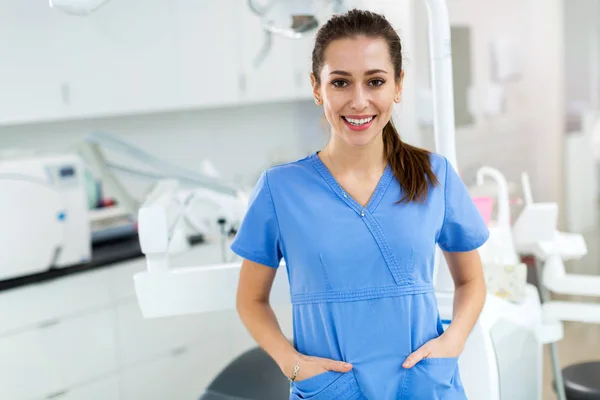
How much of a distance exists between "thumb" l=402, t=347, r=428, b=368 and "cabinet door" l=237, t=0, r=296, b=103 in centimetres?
265

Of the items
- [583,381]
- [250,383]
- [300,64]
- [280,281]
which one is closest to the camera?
[280,281]

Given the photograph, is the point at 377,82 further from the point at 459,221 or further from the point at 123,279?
the point at 123,279

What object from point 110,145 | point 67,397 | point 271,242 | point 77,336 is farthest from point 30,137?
point 271,242

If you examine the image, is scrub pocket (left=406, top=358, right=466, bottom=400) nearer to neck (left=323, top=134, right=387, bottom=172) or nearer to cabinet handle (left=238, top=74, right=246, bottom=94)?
neck (left=323, top=134, right=387, bottom=172)

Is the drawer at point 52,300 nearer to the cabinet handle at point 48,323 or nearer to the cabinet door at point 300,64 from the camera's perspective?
the cabinet handle at point 48,323

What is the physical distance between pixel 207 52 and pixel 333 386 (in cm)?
263

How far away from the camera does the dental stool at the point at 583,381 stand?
2.29 m

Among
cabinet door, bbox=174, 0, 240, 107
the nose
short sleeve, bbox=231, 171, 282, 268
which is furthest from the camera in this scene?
cabinet door, bbox=174, 0, 240, 107

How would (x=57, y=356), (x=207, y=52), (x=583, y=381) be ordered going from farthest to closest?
(x=207, y=52) < (x=57, y=356) < (x=583, y=381)

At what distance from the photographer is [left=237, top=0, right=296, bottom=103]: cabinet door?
12.7ft

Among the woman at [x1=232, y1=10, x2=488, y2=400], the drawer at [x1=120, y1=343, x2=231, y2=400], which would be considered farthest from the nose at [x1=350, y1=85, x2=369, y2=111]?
the drawer at [x1=120, y1=343, x2=231, y2=400]

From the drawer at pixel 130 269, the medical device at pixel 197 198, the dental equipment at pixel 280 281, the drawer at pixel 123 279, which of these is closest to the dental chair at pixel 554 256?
the dental equipment at pixel 280 281

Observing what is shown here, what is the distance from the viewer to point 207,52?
3660mm

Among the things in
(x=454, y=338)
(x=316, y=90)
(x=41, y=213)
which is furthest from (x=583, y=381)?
(x=41, y=213)
